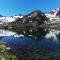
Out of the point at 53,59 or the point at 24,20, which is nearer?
the point at 53,59

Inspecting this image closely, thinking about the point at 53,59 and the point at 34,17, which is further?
the point at 34,17

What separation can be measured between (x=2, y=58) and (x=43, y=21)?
134 meters

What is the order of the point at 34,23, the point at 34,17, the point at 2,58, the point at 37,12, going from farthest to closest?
1. the point at 37,12
2. the point at 34,17
3. the point at 34,23
4. the point at 2,58

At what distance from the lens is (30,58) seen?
28.5 metres

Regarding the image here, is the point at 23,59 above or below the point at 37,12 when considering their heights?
below

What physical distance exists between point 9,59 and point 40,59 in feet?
17.3

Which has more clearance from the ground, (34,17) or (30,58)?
(34,17)

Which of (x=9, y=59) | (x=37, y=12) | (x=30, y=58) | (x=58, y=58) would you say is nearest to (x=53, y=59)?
(x=58, y=58)

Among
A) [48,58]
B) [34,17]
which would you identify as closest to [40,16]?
[34,17]

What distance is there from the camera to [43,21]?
157 m

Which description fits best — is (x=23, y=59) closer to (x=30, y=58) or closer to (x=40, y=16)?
(x=30, y=58)

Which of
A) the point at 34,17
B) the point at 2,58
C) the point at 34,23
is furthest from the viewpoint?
the point at 34,17

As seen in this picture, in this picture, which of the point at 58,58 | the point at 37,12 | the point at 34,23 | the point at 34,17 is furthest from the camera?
the point at 37,12

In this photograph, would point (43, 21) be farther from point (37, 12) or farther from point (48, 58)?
point (48, 58)
